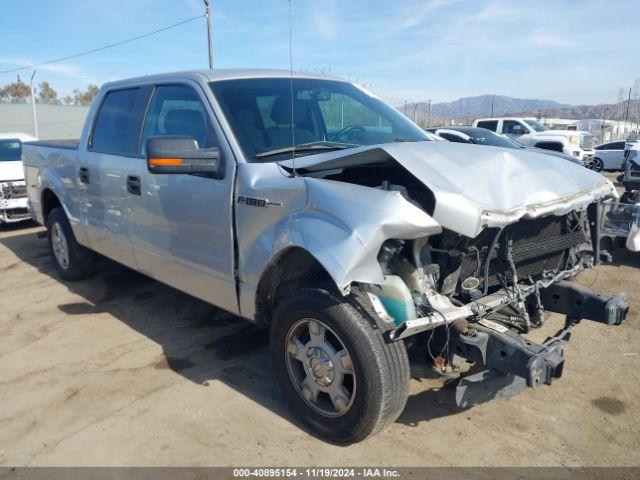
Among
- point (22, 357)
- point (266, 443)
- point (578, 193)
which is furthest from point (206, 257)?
point (578, 193)

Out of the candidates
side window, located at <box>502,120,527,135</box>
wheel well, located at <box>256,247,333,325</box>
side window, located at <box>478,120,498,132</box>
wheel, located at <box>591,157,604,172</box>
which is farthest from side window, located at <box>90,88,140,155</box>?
wheel, located at <box>591,157,604,172</box>

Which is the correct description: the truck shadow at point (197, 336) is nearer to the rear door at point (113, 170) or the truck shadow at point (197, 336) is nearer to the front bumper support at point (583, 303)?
the rear door at point (113, 170)

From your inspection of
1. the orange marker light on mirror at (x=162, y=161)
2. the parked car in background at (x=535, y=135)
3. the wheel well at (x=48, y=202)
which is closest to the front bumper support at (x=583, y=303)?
the orange marker light on mirror at (x=162, y=161)

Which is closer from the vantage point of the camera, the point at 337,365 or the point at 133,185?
the point at 337,365

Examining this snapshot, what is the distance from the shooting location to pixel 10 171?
9383 millimetres

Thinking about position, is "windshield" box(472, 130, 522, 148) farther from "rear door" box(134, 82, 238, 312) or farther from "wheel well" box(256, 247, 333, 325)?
"wheel well" box(256, 247, 333, 325)

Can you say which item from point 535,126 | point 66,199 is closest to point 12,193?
point 66,199

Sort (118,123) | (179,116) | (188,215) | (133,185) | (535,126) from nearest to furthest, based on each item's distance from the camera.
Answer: (188,215)
(179,116)
(133,185)
(118,123)
(535,126)

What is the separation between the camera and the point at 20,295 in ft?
18.8

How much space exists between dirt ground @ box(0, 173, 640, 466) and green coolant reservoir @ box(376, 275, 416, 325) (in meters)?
0.79

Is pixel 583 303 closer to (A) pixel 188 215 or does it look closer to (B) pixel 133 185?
(A) pixel 188 215

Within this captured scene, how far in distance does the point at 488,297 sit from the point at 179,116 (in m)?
2.52

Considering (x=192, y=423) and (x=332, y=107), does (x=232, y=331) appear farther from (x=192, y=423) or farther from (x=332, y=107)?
(x=332, y=107)

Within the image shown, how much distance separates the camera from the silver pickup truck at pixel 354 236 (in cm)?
264
